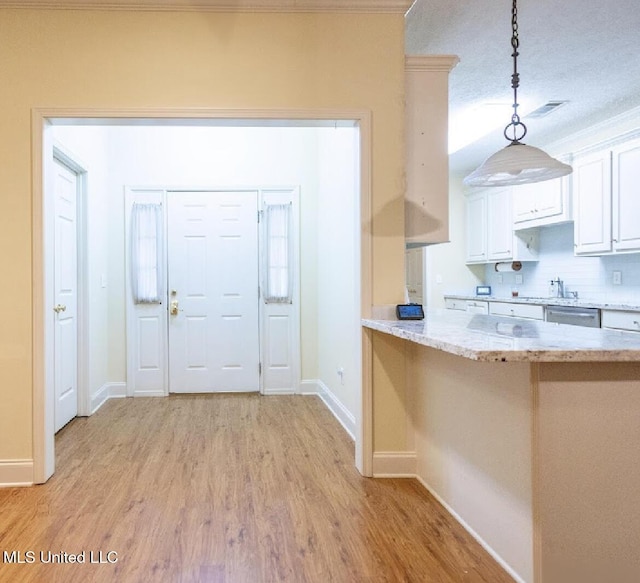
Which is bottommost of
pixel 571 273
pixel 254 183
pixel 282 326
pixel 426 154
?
pixel 282 326

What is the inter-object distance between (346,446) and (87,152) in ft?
10.6

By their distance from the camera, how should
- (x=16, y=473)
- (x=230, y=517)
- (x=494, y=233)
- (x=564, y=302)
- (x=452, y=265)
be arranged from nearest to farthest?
(x=230, y=517) → (x=16, y=473) → (x=564, y=302) → (x=494, y=233) → (x=452, y=265)

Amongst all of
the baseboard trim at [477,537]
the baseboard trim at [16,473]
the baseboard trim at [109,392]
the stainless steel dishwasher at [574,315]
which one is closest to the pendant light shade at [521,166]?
the baseboard trim at [477,537]

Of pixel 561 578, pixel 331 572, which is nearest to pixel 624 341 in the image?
pixel 561 578

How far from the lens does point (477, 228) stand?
6281 millimetres

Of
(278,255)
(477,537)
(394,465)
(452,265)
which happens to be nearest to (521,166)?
(477,537)

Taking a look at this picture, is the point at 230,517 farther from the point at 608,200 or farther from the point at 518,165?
the point at 608,200

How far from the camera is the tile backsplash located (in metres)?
4.38

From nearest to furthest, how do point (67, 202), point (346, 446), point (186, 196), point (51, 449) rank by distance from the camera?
point (51, 449) → point (346, 446) → point (67, 202) → point (186, 196)

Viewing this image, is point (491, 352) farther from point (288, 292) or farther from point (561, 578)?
point (288, 292)

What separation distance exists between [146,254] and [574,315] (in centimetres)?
408

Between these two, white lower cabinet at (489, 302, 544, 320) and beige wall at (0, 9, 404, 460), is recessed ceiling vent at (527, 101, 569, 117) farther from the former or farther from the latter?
beige wall at (0, 9, 404, 460)

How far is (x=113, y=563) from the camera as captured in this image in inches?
71.7

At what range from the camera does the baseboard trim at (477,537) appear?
1673mm
